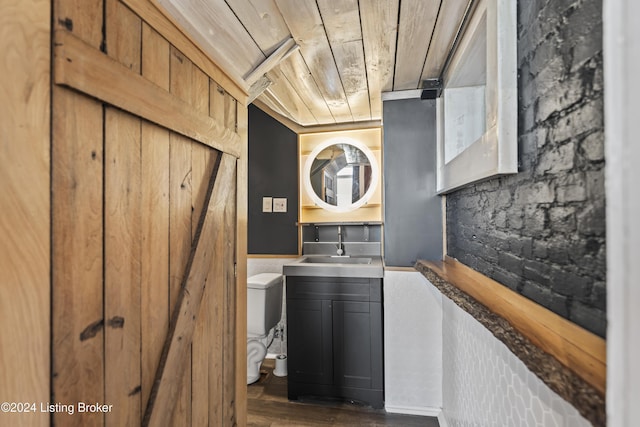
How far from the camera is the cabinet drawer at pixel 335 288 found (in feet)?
6.68

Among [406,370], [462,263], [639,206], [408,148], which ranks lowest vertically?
[406,370]

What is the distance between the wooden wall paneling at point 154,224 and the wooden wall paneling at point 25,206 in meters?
0.26

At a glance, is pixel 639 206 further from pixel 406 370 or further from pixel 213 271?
pixel 406 370

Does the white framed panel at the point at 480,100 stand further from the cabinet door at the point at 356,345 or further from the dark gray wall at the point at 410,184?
the cabinet door at the point at 356,345

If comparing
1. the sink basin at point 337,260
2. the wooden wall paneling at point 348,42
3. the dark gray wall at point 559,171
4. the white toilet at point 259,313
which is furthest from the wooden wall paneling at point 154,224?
the sink basin at point 337,260

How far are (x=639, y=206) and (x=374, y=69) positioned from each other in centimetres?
150

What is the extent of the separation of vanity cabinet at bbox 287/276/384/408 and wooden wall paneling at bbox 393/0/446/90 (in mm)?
1277

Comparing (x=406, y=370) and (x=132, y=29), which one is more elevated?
(x=132, y=29)

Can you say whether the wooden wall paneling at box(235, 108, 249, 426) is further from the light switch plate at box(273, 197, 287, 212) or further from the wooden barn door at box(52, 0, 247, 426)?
the light switch plate at box(273, 197, 287, 212)

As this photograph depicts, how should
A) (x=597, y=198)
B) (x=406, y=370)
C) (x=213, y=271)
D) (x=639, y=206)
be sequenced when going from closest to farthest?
(x=639, y=206) < (x=597, y=198) < (x=213, y=271) < (x=406, y=370)

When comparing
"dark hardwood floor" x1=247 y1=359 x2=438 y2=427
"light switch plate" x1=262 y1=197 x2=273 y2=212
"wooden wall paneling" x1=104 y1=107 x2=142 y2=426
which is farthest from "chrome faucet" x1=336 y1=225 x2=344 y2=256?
"wooden wall paneling" x1=104 y1=107 x2=142 y2=426

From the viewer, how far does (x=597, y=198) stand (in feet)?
1.87

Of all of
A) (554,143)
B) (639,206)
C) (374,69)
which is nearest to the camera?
(639,206)

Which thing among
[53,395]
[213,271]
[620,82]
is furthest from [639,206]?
[213,271]
